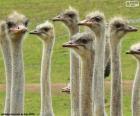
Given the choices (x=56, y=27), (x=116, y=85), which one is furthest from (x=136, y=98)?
(x=56, y=27)

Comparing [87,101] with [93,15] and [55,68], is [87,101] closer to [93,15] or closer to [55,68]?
[93,15]

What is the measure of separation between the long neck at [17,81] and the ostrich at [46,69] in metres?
1.03

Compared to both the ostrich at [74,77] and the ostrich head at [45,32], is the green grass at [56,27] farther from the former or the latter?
the ostrich at [74,77]

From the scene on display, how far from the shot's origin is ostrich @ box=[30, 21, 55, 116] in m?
7.25

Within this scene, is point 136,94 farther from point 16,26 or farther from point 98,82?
point 16,26

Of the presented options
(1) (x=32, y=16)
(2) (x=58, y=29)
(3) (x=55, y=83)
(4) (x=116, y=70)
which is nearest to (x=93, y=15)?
(4) (x=116, y=70)

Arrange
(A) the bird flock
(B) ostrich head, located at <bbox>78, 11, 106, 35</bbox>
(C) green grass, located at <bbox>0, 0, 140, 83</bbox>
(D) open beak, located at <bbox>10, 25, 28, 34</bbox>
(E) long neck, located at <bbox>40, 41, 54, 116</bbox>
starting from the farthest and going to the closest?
(C) green grass, located at <bbox>0, 0, 140, 83</bbox>
(E) long neck, located at <bbox>40, 41, 54, 116</bbox>
(B) ostrich head, located at <bbox>78, 11, 106, 35</bbox>
(D) open beak, located at <bbox>10, 25, 28, 34</bbox>
(A) the bird flock

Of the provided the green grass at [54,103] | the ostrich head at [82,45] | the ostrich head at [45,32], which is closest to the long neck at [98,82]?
the ostrich head at [82,45]

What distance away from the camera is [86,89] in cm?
604

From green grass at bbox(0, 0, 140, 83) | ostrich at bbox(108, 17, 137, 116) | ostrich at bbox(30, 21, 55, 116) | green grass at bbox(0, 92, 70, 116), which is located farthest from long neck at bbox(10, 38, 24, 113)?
green grass at bbox(0, 0, 140, 83)

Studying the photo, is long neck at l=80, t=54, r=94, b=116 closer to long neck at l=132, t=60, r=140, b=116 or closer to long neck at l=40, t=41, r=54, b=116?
long neck at l=132, t=60, r=140, b=116

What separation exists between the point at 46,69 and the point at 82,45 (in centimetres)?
136

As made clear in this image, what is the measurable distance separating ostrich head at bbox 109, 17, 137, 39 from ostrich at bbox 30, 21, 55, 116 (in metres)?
0.89

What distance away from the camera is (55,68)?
2012 cm
